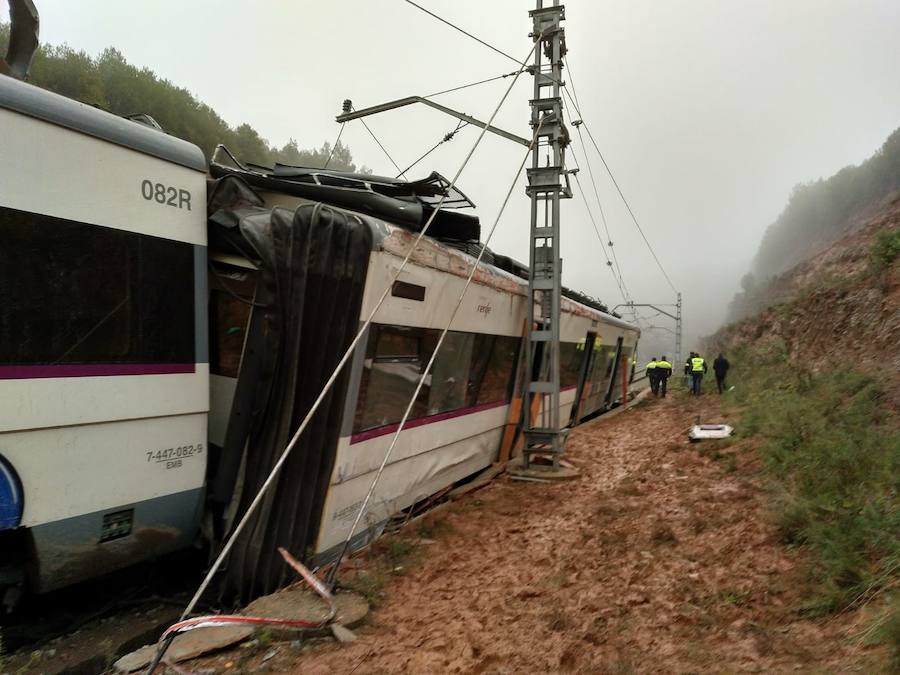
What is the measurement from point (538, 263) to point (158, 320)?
5287 millimetres

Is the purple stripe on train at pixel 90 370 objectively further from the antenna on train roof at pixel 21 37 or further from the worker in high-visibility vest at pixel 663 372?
the worker in high-visibility vest at pixel 663 372

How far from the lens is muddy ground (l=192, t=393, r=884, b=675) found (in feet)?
9.97

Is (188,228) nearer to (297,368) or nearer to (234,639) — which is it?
(297,368)

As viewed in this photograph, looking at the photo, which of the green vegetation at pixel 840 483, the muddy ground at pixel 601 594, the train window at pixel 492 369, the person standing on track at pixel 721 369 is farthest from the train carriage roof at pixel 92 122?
the person standing on track at pixel 721 369

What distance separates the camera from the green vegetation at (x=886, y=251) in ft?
38.0

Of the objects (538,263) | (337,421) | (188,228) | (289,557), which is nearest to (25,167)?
(188,228)

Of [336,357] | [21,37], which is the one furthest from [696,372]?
[21,37]

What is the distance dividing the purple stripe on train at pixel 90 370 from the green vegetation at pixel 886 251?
535 inches

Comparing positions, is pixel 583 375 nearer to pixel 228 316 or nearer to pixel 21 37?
pixel 228 316

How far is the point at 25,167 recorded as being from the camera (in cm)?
306

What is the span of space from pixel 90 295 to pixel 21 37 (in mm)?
2348

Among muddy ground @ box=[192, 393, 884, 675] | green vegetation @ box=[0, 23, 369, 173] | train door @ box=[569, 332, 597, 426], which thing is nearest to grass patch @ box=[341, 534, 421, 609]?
muddy ground @ box=[192, 393, 884, 675]

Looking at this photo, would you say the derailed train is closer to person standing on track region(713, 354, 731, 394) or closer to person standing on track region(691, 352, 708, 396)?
person standing on track region(713, 354, 731, 394)

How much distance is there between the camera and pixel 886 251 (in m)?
11.7
